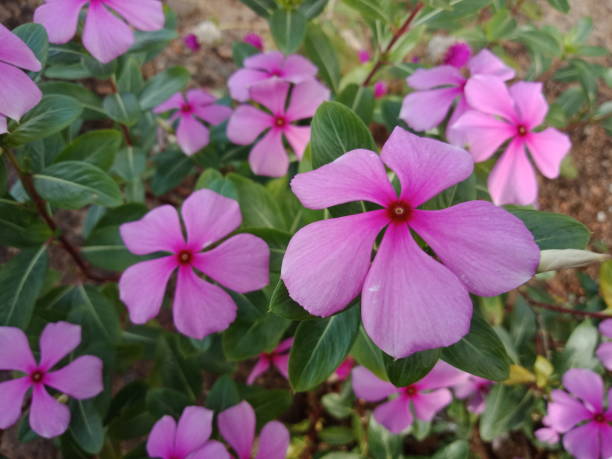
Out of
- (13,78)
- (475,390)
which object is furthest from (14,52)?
(475,390)

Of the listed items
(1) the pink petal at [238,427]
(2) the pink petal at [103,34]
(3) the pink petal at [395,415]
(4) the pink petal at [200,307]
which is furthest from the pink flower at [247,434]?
(2) the pink petal at [103,34]

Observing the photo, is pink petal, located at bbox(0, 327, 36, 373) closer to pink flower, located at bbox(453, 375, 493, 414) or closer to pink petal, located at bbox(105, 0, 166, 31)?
pink petal, located at bbox(105, 0, 166, 31)

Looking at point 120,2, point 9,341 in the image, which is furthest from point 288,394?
point 120,2

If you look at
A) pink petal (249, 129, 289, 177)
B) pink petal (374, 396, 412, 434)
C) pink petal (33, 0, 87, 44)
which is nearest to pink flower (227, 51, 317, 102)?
pink petal (249, 129, 289, 177)

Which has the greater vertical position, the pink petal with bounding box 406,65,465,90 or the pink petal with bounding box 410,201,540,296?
the pink petal with bounding box 410,201,540,296

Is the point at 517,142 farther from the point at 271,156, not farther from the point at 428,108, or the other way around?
the point at 271,156

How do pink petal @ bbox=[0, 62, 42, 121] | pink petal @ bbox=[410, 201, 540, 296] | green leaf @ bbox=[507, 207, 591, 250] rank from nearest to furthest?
pink petal @ bbox=[410, 201, 540, 296] → pink petal @ bbox=[0, 62, 42, 121] → green leaf @ bbox=[507, 207, 591, 250]

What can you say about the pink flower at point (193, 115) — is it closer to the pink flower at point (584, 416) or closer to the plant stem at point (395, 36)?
the plant stem at point (395, 36)
